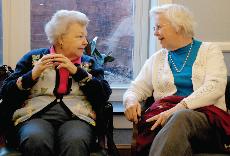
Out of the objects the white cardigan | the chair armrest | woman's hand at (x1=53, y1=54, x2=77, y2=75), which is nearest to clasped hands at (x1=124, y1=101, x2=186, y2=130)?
the white cardigan

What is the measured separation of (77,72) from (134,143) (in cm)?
50

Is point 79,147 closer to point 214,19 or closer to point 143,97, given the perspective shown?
point 143,97

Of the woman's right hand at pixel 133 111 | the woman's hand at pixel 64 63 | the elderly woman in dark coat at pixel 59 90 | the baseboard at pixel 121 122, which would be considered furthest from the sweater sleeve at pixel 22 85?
the baseboard at pixel 121 122

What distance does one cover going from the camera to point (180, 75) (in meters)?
2.57

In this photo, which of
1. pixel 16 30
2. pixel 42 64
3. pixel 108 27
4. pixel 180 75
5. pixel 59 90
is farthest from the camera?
pixel 108 27

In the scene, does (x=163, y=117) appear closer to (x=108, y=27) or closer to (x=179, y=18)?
(x=179, y=18)

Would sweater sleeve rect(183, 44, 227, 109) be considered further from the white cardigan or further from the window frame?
the window frame

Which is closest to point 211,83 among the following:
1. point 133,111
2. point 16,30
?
point 133,111

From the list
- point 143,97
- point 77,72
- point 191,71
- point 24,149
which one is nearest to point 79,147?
point 24,149

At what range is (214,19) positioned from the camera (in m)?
3.16

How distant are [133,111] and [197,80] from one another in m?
0.44

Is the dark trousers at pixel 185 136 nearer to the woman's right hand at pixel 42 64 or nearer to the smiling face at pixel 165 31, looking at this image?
the smiling face at pixel 165 31

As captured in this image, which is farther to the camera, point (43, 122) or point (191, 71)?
point (191, 71)

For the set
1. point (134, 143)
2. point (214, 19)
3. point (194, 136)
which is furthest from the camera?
point (214, 19)
